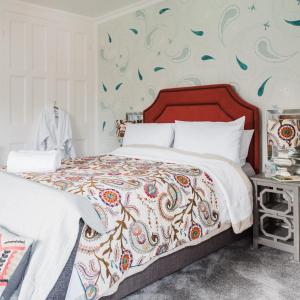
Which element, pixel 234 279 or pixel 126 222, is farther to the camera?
pixel 234 279

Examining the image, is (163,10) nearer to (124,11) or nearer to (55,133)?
(124,11)

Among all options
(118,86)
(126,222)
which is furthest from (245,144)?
(118,86)

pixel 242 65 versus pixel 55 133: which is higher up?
pixel 242 65

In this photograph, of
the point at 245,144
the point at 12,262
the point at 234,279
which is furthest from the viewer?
the point at 245,144

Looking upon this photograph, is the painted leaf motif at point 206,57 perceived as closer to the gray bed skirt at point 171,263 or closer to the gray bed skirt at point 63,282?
the gray bed skirt at point 171,263

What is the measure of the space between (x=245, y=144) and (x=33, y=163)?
1.74 meters

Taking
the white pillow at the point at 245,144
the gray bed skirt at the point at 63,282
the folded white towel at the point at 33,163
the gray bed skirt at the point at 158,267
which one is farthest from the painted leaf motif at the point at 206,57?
the gray bed skirt at the point at 63,282

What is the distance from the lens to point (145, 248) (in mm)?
1686

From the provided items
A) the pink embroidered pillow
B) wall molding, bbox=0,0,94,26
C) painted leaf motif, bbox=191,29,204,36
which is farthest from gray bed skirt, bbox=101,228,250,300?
wall molding, bbox=0,0,94,26

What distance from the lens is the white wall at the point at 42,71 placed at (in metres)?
3.76

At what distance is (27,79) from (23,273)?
3070 millimetres

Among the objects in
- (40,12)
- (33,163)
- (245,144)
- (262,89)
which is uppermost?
(40,12)

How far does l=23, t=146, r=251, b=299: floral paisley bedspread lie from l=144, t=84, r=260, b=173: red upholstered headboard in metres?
0.89

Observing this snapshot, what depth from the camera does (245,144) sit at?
2809 mm
